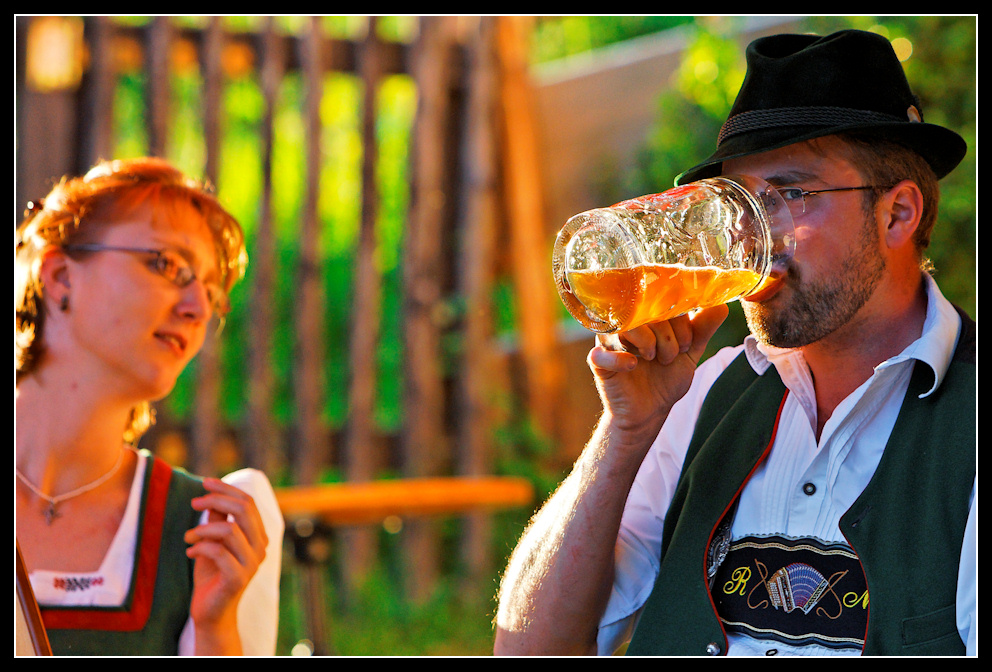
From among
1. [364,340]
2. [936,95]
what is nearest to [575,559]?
[936,95]

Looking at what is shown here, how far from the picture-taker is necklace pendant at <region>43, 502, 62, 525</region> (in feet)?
5.53

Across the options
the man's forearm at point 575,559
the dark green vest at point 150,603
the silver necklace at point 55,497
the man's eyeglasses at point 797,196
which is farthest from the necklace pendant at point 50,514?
the man's eyeglasses at point 797,196

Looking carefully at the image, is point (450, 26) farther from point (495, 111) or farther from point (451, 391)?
point (451, 391)

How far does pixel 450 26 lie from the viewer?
4.17 metres

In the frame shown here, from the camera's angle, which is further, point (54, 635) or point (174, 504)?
point (174, 504)

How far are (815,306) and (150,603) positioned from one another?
3.94ft

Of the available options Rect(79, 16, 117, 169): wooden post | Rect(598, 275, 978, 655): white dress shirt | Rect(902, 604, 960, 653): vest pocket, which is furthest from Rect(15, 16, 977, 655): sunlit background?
Rect(902, 604, 960, 653): vest pocket

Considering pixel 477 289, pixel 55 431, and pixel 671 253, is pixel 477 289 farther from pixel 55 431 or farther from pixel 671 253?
pixel 671 253

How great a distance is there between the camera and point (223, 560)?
156 cm

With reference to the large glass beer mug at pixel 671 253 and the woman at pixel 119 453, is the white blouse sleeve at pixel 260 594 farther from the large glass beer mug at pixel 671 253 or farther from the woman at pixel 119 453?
the large glass beer mug at pixel 671 253

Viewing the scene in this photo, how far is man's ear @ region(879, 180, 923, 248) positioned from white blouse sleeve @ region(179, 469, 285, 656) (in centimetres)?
118

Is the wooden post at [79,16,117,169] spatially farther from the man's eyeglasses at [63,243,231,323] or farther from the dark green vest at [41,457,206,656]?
the dark green vest at [41,457,206,656]
